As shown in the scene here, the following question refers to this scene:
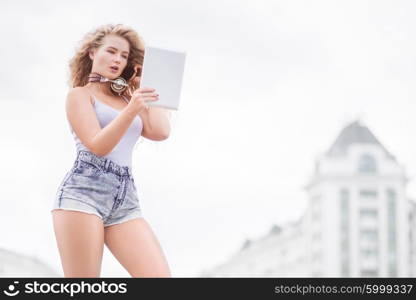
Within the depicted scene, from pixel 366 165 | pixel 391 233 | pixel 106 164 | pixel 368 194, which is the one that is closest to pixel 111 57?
pixel 106 164

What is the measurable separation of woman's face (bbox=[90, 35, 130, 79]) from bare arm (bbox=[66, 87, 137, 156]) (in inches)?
4.7

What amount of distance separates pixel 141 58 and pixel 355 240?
36423 mm

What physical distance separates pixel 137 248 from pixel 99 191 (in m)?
0.20

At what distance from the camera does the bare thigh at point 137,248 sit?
94.1 inches

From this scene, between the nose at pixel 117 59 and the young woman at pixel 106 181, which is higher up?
the nose at pixel 117 59

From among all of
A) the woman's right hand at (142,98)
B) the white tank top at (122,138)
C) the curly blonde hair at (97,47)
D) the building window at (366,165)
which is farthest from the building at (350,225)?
the woman's right hand at (142,98)

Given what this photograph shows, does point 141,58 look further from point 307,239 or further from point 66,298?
point 307,239

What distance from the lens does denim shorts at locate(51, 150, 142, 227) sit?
2.37 metres

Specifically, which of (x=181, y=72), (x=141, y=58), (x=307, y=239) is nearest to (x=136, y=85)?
(x=141, y=58)

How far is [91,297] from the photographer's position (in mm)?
2414

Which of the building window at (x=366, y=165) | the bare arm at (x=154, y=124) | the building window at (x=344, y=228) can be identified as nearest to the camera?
the bare arm at (x=154, y=124)

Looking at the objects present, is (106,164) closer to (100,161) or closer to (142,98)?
(100,161)

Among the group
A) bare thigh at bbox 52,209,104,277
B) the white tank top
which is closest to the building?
the white tank top

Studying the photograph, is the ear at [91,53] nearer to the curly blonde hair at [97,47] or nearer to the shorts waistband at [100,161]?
the curly blonde hair at [97,47]
